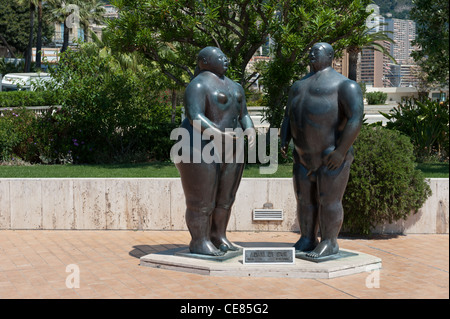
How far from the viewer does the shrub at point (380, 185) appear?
27.5 feet

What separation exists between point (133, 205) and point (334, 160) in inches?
151

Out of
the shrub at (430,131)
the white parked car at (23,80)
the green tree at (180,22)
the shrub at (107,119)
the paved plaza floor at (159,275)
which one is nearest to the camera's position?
the paved plaza floor at (159,275)

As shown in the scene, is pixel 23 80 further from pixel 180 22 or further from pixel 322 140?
pixel 322 140

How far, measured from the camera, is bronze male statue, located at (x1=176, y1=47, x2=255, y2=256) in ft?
20.7

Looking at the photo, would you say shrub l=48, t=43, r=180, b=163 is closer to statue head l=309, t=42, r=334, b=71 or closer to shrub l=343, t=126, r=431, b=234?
shrub l=343, t=126, r=431, b=234

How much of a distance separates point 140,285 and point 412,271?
2.94 meters

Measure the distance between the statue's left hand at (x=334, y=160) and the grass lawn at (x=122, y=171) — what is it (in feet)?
12.9

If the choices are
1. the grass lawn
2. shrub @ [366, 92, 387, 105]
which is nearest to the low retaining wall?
the grass lawn

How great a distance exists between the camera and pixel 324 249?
256 inches

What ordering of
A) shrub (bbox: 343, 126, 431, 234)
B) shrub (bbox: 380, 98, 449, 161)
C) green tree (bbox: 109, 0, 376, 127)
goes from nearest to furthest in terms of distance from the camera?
shrub (bbox: 343, 126, 431, 234) < green tree (bbox: 109, 0, 376, 127) < shrub (bbox: 380, 98, 449, 161)

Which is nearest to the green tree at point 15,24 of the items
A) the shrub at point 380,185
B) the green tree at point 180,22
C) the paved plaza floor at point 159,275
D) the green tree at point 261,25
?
the green tree at point 180,22

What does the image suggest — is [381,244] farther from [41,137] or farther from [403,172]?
[41,137]

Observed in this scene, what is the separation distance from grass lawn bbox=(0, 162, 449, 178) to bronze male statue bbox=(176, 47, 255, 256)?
3.73 metres

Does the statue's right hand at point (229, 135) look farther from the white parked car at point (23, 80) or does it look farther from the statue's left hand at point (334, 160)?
the white parked car at point (23, 80)
